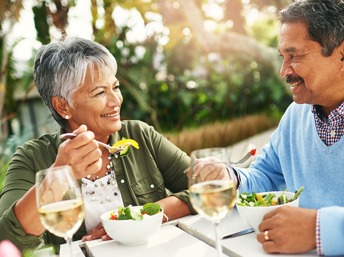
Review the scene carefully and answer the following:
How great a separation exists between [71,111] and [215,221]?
1.30m

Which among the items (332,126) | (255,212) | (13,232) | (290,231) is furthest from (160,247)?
(332,126)

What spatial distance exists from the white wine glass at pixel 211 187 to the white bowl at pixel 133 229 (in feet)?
1.33

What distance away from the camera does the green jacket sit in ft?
7.07

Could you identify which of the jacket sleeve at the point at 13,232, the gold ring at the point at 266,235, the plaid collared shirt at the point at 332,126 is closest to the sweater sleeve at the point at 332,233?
the gold ring at the point at 266,235

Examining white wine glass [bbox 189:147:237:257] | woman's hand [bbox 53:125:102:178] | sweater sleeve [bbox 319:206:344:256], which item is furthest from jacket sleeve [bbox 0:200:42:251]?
sweater sleeve [bbox 319:206:344:256]

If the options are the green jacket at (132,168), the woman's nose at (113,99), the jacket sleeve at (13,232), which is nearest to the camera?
the jacket sleeve at (13,232)

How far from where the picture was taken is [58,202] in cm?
A: 131

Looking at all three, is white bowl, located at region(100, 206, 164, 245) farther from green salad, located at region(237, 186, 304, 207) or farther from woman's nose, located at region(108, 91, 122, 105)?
woman's nose, located at region(108, 91, 122, 105)

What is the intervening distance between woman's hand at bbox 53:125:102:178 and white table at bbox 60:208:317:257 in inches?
11.8

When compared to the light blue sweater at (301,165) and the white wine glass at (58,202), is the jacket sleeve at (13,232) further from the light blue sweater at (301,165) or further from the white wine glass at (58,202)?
the light blue sweater at (301,165)

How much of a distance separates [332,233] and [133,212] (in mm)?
716

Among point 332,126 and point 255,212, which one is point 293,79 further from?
point 255,212

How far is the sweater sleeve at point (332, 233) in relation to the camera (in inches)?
54.5

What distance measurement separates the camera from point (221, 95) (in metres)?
9.68
